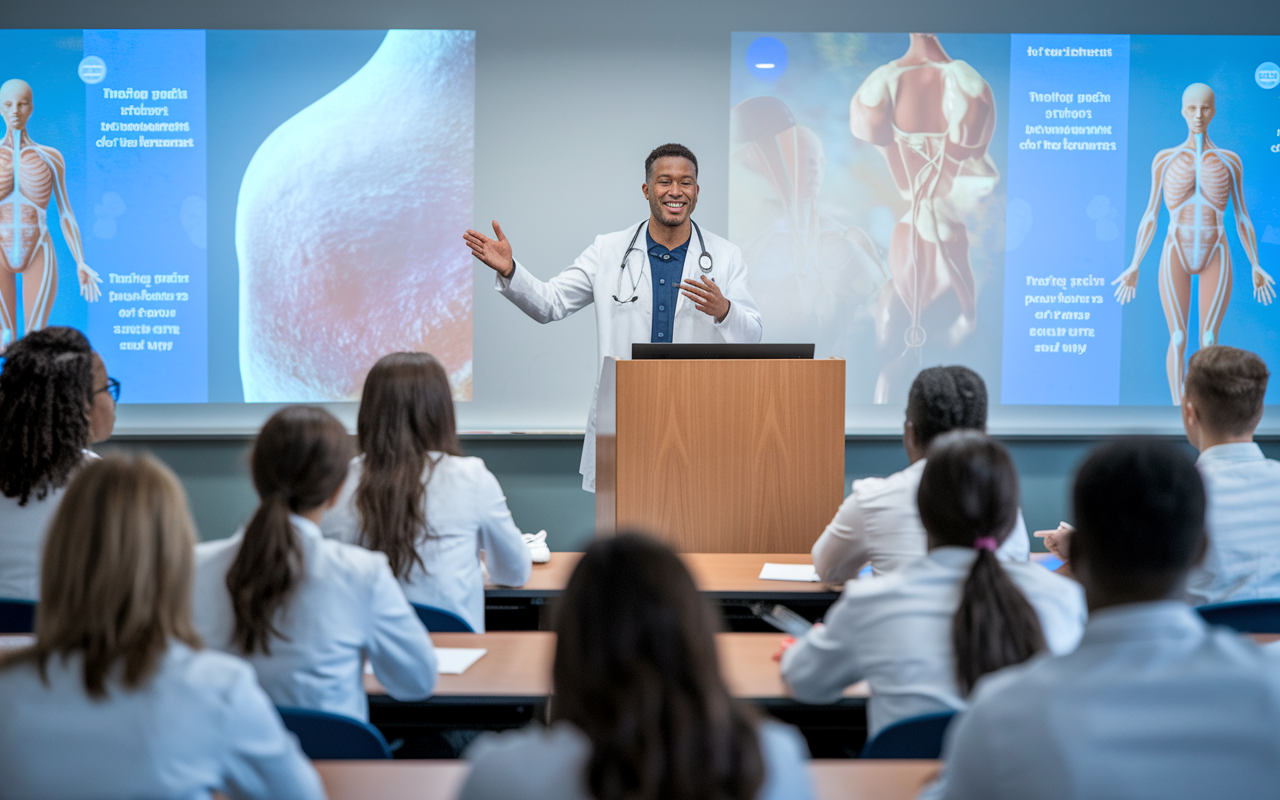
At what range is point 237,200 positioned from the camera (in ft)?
13.9

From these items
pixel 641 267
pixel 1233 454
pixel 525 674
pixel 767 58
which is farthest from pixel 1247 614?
pixel 767 58

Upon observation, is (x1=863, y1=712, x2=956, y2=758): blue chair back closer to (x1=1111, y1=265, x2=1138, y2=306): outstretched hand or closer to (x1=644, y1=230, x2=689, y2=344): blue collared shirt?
(x1=644, y1=230, x2=689, y2=344): blue collared shirt

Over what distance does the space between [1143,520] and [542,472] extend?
11.5 ft

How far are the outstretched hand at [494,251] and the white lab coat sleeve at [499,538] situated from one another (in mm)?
1275

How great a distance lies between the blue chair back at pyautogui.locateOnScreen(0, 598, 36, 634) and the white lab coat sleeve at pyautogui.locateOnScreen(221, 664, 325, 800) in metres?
0.95

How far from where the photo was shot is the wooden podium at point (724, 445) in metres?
2.64

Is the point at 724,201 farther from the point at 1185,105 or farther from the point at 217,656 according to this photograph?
the point at 217,656

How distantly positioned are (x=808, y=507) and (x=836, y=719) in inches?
34.8

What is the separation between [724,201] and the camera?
4.29 meters

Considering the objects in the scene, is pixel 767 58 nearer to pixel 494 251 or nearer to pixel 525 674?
pixel 494 251

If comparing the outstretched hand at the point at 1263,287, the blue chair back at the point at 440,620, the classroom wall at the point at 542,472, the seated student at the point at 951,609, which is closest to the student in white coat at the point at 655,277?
the classroom wall at the point at 542,472

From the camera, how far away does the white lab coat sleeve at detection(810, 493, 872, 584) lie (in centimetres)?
217

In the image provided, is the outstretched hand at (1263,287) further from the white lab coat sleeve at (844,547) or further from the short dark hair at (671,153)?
the white lab coat sleeve at (844,547)

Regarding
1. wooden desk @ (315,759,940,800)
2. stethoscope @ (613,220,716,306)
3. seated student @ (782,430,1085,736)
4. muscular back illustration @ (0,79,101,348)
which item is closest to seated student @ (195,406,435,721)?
wooden desk @ (315,759,940,800)
